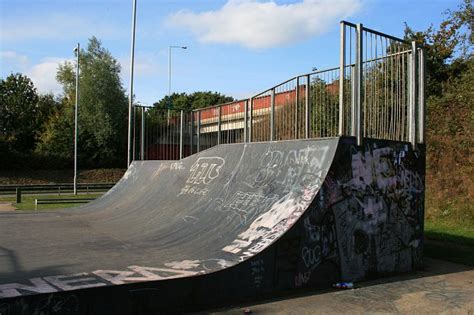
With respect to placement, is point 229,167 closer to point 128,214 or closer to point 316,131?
point 316,131

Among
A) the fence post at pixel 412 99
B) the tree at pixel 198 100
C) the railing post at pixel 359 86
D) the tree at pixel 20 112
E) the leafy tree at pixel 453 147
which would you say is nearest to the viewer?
the railing post at pixel 359 86

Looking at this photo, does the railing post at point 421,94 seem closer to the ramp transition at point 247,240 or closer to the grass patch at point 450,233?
the ramp transition at point 247,240

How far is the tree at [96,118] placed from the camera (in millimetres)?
45375

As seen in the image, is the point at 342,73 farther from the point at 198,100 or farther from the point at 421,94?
the point at 198,100

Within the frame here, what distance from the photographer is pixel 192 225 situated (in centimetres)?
809

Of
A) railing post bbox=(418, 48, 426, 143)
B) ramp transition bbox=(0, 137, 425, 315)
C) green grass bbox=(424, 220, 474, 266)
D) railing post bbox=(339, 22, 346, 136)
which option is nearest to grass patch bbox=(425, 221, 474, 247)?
green grass bbox=(424, 220, 474, 266)

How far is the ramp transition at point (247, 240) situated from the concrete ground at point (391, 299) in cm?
28

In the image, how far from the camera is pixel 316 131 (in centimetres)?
952

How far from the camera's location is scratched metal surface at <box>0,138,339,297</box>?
5918mm

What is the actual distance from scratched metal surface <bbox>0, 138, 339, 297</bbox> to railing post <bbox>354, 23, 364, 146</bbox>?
0.55 m

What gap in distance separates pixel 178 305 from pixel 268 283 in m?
1.24

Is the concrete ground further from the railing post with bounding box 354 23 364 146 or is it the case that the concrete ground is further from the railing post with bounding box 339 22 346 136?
the railing post with bounding box 339 22 346 136

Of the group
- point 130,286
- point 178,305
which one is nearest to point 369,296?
point 178,305

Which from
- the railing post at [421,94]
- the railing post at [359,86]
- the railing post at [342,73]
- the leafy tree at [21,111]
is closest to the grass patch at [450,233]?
the railing post at [421,94]
